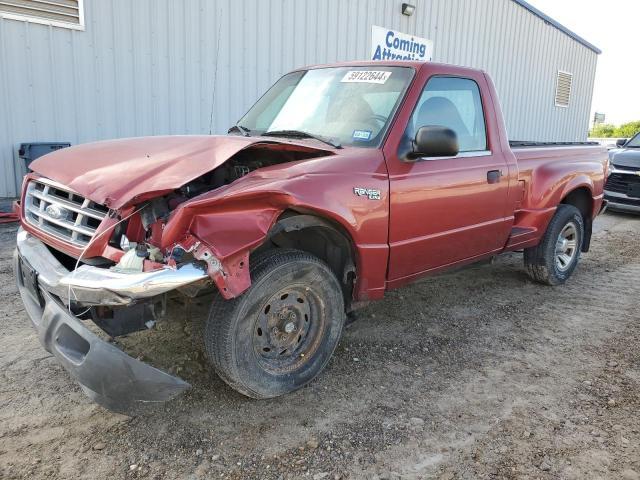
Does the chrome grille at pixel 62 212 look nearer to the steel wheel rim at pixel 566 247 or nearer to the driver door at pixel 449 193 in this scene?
the driver door at pixel 449 193

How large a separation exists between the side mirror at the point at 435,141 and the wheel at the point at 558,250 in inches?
86.8

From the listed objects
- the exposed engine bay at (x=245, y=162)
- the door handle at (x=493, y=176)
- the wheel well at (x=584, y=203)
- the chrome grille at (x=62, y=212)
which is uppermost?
the exposed engine bay at (x=245, y=162)

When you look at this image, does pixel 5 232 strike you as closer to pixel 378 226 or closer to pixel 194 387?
pixel 194 387

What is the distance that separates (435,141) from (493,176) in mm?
1035

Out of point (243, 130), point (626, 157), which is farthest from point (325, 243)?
point (626, 157)

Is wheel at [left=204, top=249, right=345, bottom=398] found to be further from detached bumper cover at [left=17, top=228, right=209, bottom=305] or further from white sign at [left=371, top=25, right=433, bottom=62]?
white sign at [left=371, top=25, right=433, bottom=62]

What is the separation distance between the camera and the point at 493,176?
158 inches

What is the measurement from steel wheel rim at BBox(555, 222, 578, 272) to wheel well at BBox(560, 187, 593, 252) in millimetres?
285

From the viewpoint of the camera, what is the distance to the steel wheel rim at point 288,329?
282 centimetres

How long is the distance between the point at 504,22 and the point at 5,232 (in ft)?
45.4

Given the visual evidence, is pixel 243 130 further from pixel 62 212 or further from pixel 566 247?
pixel 566 247

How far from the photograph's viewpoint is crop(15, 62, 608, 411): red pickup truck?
236 centimetres

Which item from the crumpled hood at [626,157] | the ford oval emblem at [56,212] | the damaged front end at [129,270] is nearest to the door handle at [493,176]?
the damaged front end at [129,270]

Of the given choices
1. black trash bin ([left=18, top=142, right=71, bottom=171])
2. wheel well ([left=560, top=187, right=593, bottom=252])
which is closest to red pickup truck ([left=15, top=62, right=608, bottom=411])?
wheel well ([left=560, top=187, right=593, bottom=252])
